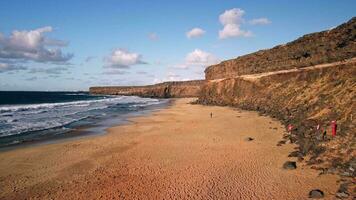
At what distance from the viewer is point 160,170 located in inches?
627

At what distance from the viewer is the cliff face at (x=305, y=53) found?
37.8 metres

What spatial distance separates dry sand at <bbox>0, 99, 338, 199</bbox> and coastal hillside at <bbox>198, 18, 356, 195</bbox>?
152 cm

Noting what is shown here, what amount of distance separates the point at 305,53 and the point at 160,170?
3562cm

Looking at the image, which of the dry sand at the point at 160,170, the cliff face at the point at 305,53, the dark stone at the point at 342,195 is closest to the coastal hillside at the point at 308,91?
the cliff face at the point at 305,53

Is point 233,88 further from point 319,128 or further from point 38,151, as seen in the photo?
point 38,151

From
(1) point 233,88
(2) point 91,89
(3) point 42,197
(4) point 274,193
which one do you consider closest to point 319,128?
(4) point 274,193

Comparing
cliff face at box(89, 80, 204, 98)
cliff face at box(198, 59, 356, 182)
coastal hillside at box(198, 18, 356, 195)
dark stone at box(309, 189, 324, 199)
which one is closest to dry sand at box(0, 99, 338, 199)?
dark stone at box(309, 189, 324, 199)

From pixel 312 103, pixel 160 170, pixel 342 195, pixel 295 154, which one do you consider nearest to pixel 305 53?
pixel 312 103

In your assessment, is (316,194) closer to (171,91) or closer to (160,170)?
(160,170)

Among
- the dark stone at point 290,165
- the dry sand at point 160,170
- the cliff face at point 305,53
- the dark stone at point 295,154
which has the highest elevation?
the cliff face at point 305,53

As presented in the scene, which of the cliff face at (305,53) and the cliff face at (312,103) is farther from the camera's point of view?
the cliff face at (305,53)

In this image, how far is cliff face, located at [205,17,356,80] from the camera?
1487 inches

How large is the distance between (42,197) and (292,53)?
42.6 meters

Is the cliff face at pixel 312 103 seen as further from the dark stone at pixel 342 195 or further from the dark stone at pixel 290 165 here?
the dark stone at pixel 342 195
